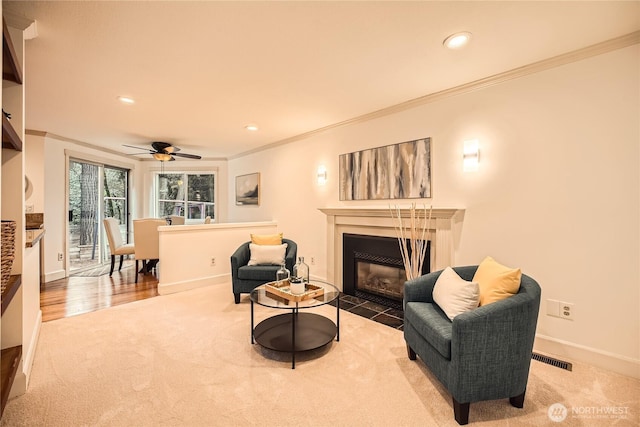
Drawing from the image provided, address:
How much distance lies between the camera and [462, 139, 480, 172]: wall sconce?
279 centimetres

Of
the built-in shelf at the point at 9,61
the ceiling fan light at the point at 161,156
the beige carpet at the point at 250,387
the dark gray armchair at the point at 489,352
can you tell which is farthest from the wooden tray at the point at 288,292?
the ceiling fan light at the point at 161,156

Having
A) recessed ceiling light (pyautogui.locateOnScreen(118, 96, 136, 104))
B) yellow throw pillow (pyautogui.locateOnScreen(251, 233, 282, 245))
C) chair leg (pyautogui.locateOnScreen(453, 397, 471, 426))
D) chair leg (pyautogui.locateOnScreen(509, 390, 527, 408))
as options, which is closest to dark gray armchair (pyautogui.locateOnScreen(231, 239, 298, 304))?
yellow throw pillow (pyautogui.locateOnScreen(251, 233, 282, 245))

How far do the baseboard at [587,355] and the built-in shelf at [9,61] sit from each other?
4.21 m

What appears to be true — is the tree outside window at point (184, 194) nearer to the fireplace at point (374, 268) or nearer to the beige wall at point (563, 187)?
the fireplace at point (374, 268)

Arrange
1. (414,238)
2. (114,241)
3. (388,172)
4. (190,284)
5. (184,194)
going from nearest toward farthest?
(414,238)
(388,172)
(190,284)
(114,241)
(184,194)

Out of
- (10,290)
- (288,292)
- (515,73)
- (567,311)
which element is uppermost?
(515,73)

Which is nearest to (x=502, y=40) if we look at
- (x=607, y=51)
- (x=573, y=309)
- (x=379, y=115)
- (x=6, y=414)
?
(x=607, y=51)

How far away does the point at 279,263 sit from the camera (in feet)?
12.5

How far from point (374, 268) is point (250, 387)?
226 centimetres

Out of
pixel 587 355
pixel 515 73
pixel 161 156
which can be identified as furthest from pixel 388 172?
pixel 161 156

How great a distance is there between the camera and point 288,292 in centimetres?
252

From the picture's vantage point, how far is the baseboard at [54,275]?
4.63 m

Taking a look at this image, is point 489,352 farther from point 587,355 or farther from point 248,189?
point 248,189

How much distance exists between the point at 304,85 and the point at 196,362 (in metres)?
2.60
